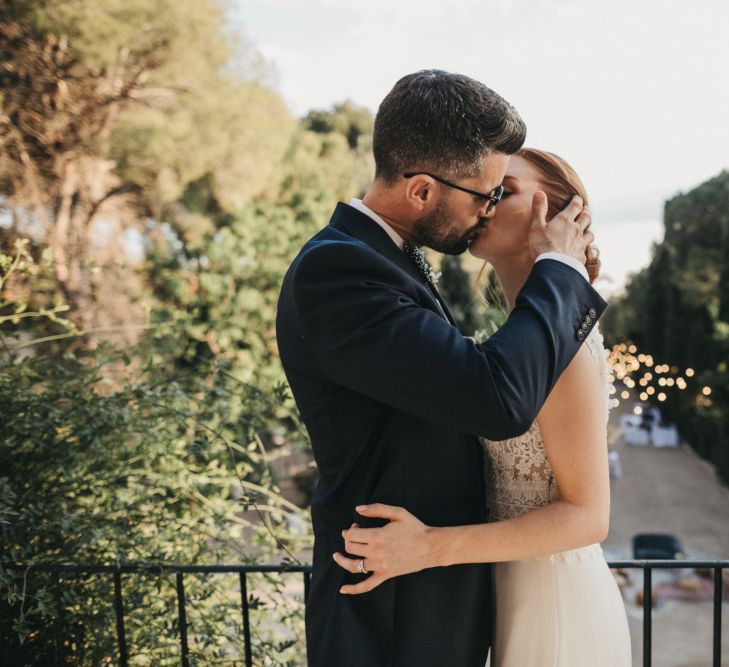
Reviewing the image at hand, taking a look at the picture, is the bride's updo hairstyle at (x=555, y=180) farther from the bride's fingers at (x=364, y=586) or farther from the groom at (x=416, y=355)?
the bride's fingers at (x=364, y=586)

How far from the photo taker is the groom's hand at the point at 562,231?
1097 millimetres

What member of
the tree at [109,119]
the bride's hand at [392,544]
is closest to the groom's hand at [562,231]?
the bride's hand at [392,544]

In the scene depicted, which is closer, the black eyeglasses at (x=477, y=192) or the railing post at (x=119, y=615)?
the black eyeglasses at (x=477, y=192)

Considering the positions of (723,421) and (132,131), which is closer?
(132,131)

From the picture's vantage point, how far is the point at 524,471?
1.26 metres

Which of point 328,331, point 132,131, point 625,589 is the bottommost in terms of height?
point 625,589

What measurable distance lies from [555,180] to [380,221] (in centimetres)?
46

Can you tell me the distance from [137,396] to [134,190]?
9024 mm

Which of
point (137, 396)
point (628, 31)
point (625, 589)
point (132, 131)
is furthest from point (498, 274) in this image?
point (628, 31)

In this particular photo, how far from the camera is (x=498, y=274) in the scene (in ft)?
4.70

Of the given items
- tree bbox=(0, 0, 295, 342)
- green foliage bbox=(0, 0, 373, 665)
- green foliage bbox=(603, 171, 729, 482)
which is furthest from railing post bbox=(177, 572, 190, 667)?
green foliage bbox=(603, 171, 729, 482)

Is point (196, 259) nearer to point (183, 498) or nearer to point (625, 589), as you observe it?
point (183, 498)

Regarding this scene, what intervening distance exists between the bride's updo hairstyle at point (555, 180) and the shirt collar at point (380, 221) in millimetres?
389

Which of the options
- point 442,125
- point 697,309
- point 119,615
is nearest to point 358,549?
→ point 442,125
